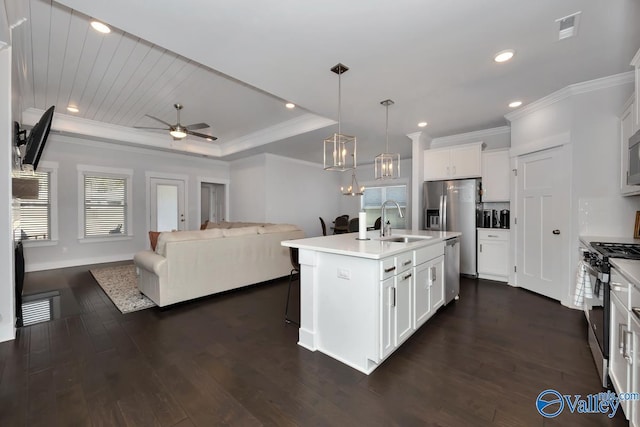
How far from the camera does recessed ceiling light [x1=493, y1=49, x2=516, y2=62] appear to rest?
243 centimetres

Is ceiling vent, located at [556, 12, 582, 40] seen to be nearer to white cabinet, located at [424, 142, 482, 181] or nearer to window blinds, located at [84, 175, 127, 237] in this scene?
white cabinet, located at [424, 142, 482, 181]

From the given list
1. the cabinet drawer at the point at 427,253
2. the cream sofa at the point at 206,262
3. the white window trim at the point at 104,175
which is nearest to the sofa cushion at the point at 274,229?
the cream sofa at the point at 206,262

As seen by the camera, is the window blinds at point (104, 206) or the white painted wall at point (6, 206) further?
the window blinds at point (104, 206)

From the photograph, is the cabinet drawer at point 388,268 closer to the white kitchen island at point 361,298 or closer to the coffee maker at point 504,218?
the white kitchen island at point 361,298

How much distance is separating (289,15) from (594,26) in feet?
8.00

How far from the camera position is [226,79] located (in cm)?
342

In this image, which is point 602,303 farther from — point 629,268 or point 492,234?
point 492,234

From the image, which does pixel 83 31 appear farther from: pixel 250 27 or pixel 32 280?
pixel 32 280

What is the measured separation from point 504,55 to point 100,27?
3752 mm

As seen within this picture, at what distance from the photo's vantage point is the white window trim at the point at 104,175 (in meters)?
5.56

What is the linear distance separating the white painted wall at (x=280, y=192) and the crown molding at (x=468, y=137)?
362 centimetres

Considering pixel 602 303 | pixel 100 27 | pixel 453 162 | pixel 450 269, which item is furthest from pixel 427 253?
pixel 100 27

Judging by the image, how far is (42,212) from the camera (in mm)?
5160

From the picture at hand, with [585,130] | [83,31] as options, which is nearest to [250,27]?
[83,31]
